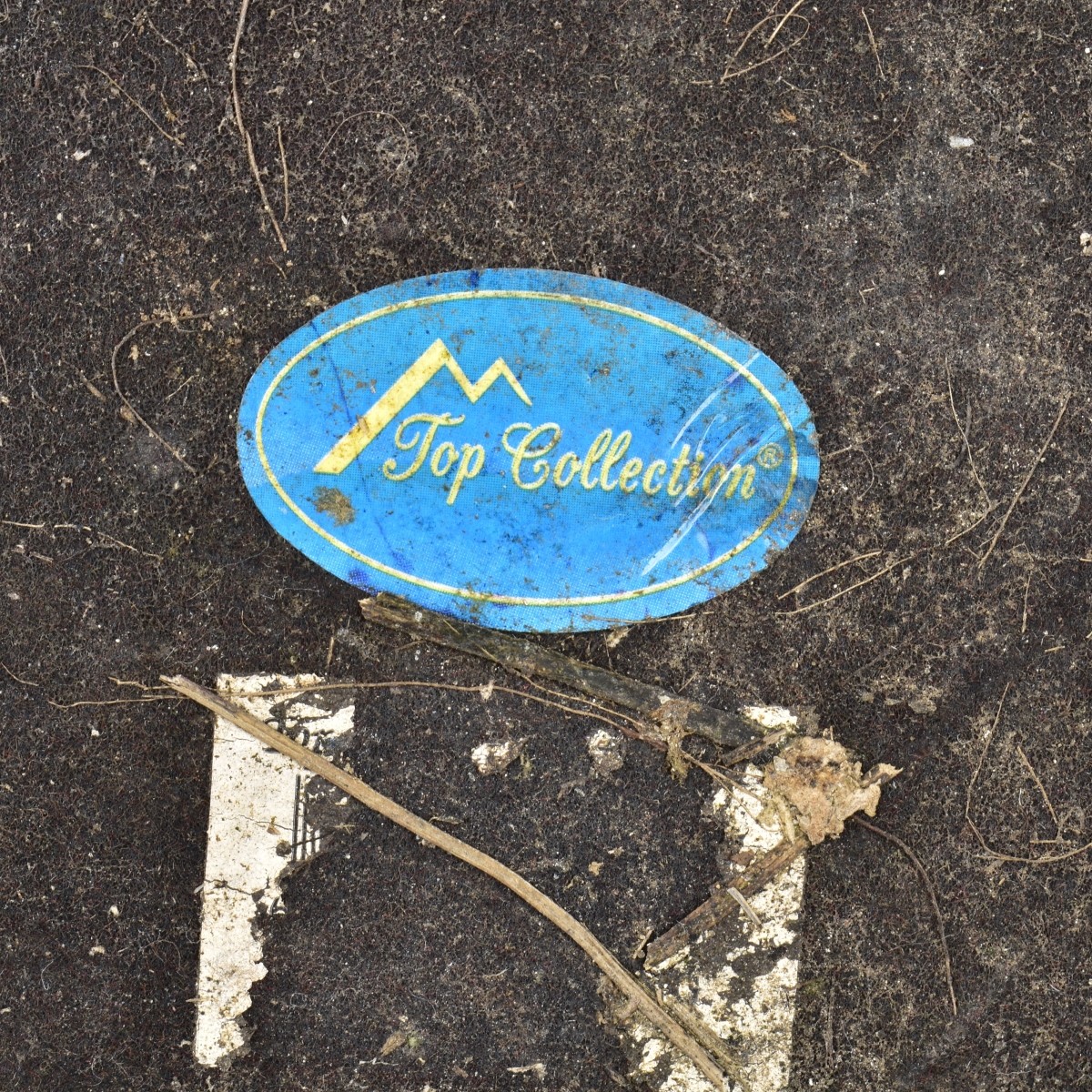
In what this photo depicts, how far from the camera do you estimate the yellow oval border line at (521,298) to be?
7.39 feet

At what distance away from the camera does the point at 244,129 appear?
7.36 feet

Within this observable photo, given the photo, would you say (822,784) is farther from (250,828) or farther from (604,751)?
(250,828)

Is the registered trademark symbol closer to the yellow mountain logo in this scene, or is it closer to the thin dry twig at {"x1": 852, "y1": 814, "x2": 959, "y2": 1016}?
the yellow mountain logo

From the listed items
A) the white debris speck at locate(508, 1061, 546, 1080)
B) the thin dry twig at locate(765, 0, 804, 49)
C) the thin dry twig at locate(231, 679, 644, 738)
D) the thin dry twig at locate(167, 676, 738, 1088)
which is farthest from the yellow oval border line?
the white debris speck at locate(508, 1061, 546, 1080)

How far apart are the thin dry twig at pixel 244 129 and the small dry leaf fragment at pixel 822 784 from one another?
2.02 meters

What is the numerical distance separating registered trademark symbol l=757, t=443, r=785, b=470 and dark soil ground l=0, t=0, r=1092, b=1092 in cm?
15

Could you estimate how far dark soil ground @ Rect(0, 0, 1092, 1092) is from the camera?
2252mm

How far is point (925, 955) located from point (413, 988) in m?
1.48

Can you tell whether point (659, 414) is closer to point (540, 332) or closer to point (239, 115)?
point (540, 332)

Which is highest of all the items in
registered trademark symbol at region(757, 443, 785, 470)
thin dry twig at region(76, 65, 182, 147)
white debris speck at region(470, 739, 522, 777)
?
thin dry twig at region(76, 65, 182, 147)

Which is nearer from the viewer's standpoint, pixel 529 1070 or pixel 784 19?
pixel 784 19

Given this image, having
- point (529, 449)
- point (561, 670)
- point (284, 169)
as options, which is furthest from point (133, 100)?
point (561, 670)

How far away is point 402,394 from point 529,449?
38 centimetres

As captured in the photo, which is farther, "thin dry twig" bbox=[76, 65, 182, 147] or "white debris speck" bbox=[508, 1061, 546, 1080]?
"white debris speck" bbox=[508, 1061, 546, 1080]
